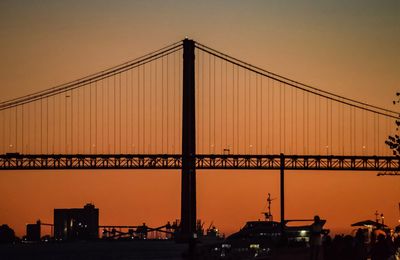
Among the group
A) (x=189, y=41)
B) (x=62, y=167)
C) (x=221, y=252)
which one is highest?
(x=189, y=41)

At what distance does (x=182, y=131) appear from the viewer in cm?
9112

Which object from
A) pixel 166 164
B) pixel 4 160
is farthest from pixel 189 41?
pixel 4 160

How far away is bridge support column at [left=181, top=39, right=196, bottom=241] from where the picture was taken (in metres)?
84.2

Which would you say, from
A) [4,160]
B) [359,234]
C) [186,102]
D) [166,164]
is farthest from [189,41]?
[359,234]

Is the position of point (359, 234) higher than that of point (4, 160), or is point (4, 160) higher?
point (4, 160)

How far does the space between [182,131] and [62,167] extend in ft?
71.3

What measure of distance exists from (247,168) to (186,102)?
20.2 m

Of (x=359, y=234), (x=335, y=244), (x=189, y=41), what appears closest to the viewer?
(x=335, y=244)

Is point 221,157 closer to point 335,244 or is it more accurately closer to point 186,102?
point 186,102

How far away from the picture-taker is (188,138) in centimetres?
8800

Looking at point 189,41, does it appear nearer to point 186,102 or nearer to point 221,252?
point 186,102

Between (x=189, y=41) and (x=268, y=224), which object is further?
(x=189, y=41)

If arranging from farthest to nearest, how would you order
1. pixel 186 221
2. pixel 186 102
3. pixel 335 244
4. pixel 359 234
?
pixel 186 102, pixel 186 221, pixel 359 234, pixel 335 244

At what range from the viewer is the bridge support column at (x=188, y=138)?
3314 inches
